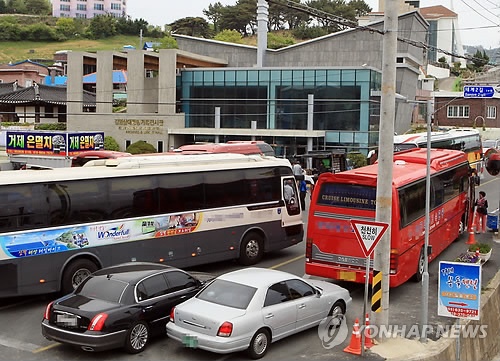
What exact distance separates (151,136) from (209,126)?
512cm

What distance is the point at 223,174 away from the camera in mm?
17953

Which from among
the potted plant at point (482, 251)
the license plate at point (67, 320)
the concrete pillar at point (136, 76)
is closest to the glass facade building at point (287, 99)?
the concrete pillar at point (136, 76)

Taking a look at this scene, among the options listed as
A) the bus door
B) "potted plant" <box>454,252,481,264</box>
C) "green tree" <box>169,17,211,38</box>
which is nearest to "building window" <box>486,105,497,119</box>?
"potted plant" <box>454,252,481,264</box>

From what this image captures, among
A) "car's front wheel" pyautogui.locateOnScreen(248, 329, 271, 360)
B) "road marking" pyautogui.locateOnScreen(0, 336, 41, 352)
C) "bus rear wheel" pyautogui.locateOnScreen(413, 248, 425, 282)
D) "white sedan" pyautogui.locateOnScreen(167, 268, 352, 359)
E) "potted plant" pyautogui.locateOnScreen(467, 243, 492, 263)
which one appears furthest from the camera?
"potted plant" pyautogui.locateOnScreen(467, 243, 492, 263)

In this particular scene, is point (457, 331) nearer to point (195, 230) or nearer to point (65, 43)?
point (195, 230)

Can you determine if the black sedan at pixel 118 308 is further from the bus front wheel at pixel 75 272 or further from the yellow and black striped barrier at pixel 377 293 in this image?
the yellow and black striped barrier at pixel 377 293

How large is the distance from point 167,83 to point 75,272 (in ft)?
141

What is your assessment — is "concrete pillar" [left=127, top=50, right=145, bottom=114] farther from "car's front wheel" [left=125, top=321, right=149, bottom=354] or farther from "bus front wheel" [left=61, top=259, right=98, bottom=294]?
"car's front wheel" [left=125, top=321, right=149, bottom=354]

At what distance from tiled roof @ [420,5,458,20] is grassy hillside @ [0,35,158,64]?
68.9 meters

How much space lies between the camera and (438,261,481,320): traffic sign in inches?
442

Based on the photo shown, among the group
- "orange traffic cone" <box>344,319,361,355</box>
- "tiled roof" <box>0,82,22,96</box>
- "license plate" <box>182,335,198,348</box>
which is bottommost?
"orange traffic cone" <box>344,319,361,355</box>

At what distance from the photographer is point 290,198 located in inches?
781

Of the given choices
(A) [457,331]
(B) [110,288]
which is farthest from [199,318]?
(A) [457,331]

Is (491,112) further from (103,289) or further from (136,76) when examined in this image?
(103,289)
